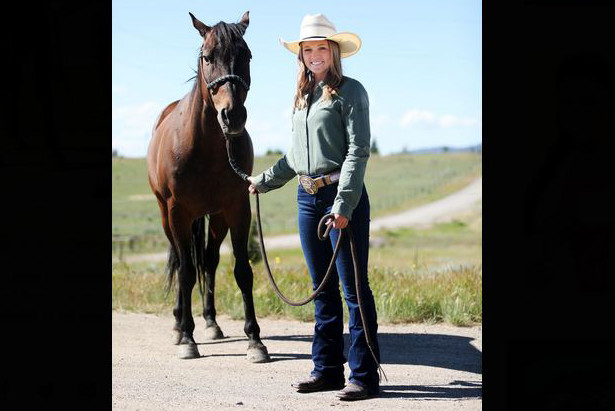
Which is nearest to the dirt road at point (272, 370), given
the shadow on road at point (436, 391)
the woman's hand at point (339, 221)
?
the shadow on road at point (436, 391)

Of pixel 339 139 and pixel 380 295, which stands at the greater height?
pixel 339 139

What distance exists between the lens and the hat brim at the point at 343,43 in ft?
15.2

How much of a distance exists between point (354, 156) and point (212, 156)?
6.10 feet

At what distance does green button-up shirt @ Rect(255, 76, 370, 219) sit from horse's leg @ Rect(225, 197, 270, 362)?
1511 millimetres

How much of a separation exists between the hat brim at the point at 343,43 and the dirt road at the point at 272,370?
205 cm

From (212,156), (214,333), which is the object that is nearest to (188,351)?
(214,333)

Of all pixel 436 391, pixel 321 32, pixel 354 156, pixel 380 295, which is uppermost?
pixel 321 32

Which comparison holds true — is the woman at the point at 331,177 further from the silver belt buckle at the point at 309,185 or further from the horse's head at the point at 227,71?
the horse's head at the point at 227,71

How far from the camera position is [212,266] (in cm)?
748

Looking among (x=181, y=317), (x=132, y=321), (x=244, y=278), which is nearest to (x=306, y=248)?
(x=244, y=278)

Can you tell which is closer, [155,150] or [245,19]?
[245,19]

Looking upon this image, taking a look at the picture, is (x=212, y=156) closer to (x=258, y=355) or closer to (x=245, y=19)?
(x=245, y=19)
